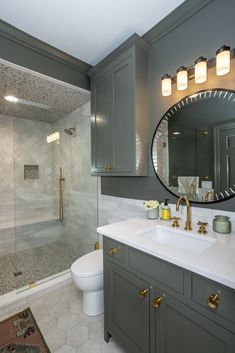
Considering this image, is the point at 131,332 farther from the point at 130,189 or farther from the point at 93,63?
the point at 93,63

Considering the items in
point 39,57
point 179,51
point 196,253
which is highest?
point 39,57

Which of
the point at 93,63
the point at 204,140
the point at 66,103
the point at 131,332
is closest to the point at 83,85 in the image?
the point at 93,63

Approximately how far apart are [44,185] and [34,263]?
1.27 metres

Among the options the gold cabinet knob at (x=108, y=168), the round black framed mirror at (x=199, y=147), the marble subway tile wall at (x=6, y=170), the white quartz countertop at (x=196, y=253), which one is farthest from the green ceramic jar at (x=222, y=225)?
the marble subway tile wall at (x=6, y=170)

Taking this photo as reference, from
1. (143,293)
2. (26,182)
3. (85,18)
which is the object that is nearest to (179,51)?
(85,18)

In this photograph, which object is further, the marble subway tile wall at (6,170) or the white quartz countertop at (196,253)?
the marble subway tile wall at (6,170)

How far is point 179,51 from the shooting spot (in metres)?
1.52

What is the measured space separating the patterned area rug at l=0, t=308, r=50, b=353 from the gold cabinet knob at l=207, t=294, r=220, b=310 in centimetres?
131

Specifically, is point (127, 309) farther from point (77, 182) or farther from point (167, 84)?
point (77, 182)

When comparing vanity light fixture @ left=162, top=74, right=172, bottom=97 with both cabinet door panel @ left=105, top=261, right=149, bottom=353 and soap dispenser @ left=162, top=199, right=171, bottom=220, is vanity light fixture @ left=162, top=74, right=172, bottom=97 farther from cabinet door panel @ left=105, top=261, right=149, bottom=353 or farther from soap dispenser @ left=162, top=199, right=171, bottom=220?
cabinet door panel @ left=105, top=261, right=149, bottom=353

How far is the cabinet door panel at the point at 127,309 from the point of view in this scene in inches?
41.7

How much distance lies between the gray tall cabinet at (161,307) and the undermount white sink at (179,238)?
0.88ft

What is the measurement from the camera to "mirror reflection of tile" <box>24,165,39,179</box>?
3.12 meters

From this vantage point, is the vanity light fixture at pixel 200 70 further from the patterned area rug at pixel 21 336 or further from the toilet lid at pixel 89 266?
the patterned area rug at pixel 21 336
